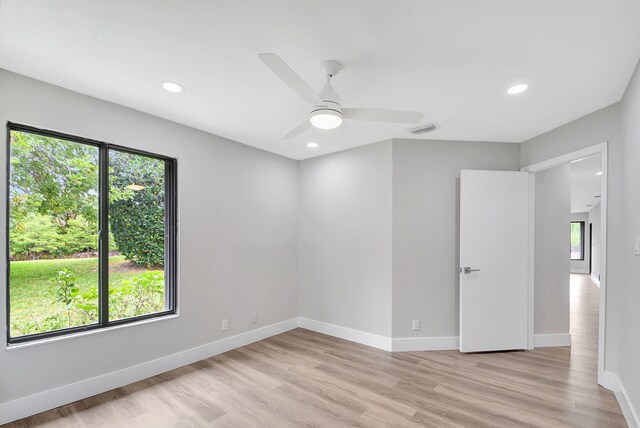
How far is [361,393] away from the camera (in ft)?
8.61

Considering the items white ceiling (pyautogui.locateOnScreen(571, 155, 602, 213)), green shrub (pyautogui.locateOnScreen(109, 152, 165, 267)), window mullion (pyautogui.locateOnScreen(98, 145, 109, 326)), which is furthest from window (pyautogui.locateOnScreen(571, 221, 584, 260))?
window mullion (pyautogui.locateOnScreen(98, 145, 109, 326))

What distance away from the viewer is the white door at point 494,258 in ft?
11.5

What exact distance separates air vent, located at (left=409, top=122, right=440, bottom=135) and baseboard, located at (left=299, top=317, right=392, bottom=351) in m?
2.44

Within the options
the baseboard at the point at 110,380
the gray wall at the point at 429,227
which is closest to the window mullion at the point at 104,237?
the baseboard at the point at 110,380

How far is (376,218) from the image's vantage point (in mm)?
→ 3807

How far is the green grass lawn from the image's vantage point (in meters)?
2.25

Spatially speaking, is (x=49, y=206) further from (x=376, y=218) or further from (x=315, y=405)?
(x=376, y=218)

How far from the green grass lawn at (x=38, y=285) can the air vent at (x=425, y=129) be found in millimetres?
3402

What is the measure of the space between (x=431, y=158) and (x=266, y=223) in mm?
2310

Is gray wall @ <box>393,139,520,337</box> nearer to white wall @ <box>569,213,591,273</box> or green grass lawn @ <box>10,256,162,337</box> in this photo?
green grass lawn @ <box>10,256,162,337</box>

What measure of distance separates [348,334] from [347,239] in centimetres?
126

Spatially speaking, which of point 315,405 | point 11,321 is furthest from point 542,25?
point 11,321

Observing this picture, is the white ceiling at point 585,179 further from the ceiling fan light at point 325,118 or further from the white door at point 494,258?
the ceiling fan light at point 325,118

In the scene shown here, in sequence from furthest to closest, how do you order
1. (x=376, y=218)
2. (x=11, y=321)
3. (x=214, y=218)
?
1. (x=376, y=218)
2. (x=214, y=218)
3. (x=11, y=321)
